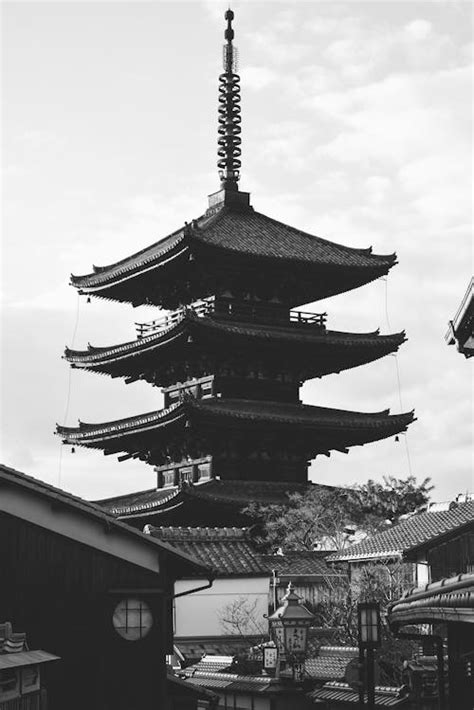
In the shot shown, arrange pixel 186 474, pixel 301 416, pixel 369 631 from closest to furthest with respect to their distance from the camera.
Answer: pixel 369 631
pixel 301 416
pixel 186 474

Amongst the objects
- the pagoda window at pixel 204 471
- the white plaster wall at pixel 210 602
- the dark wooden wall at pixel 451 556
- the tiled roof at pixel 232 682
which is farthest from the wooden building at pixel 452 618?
the pagoda window at pixel 204 471

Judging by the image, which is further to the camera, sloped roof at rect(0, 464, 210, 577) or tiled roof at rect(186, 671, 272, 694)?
tiled roof at rect(186, 671, 272, 694)

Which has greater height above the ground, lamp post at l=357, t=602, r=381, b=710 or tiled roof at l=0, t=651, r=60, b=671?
lamp post at l=357, t=602, r=381, b=710

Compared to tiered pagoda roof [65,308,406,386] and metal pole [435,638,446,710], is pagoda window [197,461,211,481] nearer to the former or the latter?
tiered pagoda roof [65,308,406,386]

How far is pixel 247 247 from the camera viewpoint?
49594 millimetres

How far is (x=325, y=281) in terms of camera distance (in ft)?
171

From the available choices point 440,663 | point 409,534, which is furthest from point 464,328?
point 409,534

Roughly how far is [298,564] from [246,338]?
1137 centimetres

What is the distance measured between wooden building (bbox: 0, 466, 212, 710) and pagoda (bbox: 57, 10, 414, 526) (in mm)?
20011

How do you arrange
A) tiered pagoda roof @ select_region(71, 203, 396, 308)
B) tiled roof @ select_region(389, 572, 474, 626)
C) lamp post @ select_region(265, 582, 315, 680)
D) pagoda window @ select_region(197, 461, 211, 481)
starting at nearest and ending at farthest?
tiled roof @ select_region(389, 572, 474, 626) < lamp post @ select_region(265, 582, 315, 680) < pagoda window @ select_region(197, 461, 211, 481) < tiered pagoda roof @ select_region(71, 203, 396, 308)

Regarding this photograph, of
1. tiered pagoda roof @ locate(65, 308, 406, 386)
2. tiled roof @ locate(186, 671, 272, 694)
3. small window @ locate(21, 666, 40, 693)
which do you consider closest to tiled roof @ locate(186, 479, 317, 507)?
tiered pagoda roof @ locate(65, 308, 406, 386)

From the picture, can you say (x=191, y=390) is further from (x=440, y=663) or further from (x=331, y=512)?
(x=440, y=663)

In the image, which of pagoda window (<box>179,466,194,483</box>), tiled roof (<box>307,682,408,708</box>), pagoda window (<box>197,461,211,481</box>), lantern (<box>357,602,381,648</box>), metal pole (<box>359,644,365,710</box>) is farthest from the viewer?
pagoda window (<box>179,466,194,483</box>)

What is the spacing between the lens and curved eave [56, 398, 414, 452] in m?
46.5
